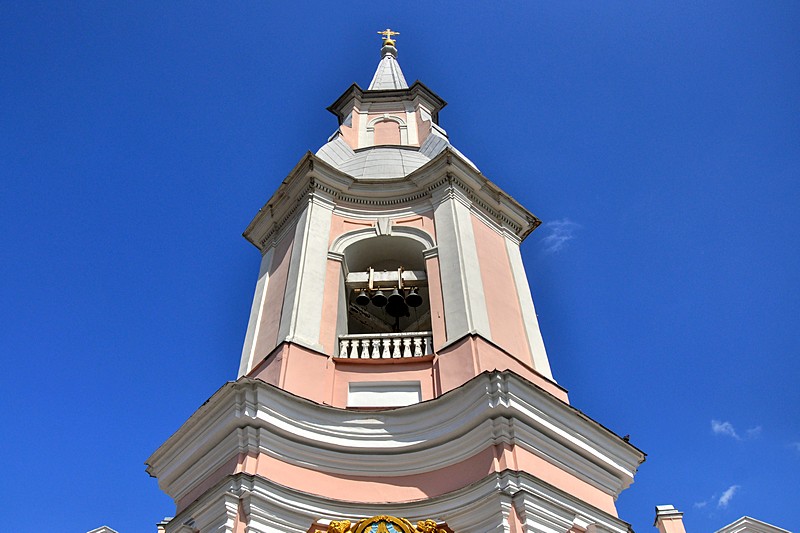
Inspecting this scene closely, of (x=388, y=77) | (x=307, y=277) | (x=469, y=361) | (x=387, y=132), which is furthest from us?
(x=388, y=77)

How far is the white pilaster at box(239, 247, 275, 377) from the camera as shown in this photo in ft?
37.6

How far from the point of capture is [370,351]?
11.0 meters

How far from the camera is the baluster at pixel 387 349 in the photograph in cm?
1080

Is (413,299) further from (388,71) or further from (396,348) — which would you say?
(388,71)

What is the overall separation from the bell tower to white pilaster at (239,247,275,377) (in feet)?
0.12

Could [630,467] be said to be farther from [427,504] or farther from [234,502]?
[234,502]

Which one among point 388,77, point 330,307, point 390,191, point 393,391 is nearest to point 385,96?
→ point 388,77

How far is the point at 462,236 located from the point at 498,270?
2.64ft

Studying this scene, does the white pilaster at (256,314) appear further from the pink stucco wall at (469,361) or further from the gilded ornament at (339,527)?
the gilded ornament at (339,527)

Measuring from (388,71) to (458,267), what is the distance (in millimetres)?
10318

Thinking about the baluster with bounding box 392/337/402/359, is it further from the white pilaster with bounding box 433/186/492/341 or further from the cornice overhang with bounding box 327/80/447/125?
the cornice overhang with bounding box 327/80/447/125

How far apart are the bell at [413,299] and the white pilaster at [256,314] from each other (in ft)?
7.40

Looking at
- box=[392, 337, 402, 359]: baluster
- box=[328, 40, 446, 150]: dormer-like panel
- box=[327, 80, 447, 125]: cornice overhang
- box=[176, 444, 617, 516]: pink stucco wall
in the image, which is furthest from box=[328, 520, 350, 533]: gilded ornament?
box=[327, 80, 447, 125]: cornice overhang

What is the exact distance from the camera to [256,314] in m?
12.2
